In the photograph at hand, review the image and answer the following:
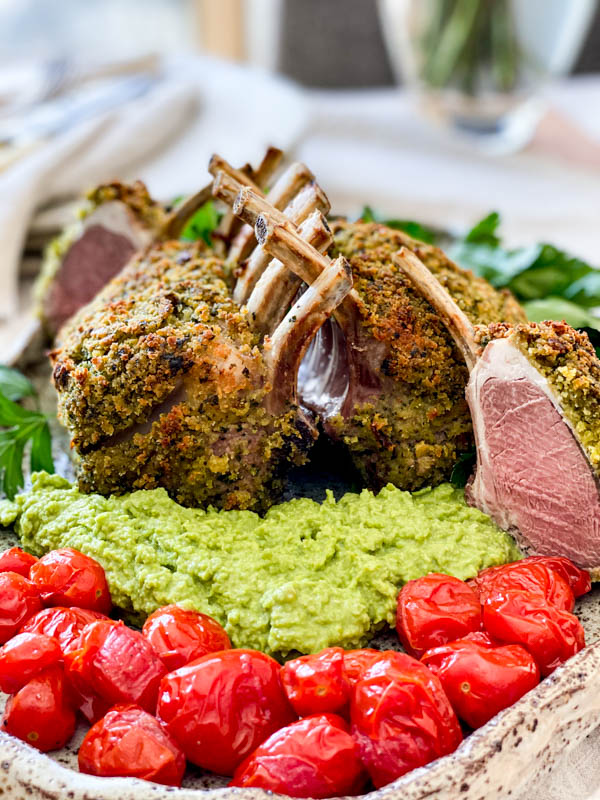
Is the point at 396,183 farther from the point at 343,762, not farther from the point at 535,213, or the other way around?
the point at 343,762

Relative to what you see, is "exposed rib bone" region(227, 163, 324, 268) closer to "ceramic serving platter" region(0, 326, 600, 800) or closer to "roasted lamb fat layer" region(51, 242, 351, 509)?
"roasted lamb fat layer" region(51, 242, 351, 509)

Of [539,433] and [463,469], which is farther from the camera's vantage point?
[463,469]

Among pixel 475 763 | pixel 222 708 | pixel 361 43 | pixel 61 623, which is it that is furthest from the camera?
pixel 361 43

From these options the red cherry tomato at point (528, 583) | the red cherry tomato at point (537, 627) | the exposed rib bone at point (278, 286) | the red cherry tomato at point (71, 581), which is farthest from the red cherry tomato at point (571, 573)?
the red cherry tomato at point (71, 581)

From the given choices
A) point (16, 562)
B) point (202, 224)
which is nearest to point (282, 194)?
point (202, 224)

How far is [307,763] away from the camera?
186cm

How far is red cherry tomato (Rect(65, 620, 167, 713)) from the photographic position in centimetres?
205

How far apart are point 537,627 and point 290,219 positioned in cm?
132

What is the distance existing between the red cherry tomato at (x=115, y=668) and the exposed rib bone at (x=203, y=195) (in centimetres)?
158

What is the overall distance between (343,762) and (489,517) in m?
0.89

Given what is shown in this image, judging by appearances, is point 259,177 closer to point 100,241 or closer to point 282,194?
point 282,194

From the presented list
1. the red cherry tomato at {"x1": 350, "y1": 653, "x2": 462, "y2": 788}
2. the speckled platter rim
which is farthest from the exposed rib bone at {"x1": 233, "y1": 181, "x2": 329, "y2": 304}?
the speckled platter rim

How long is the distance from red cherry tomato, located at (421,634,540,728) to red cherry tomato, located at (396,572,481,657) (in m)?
0.10

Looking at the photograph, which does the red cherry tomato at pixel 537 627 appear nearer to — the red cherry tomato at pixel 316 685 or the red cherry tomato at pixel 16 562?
the red cherry tomato at pixel 316 685
